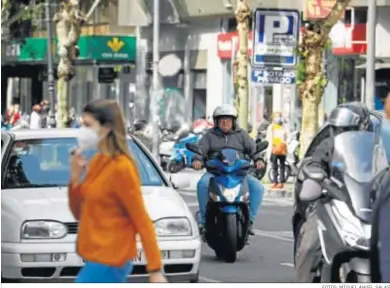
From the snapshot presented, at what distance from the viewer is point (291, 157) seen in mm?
32531

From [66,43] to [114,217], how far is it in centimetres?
3157

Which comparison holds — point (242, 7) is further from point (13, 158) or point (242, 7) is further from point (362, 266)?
point (362, 266)

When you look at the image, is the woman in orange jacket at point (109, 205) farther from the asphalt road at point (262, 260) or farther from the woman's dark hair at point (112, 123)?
the asphalt road at point (262, 260)

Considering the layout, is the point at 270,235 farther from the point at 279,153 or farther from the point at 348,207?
the point at 279,153

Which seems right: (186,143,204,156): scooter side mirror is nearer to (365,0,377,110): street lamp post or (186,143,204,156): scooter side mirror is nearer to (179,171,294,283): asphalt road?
(179,171,294,283): asphalt road

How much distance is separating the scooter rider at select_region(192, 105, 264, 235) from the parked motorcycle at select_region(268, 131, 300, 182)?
44.3ft

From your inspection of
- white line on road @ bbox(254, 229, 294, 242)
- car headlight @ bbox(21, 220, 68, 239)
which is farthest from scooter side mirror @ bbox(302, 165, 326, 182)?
white line on road @ bbox(254, 229, 294, 242)

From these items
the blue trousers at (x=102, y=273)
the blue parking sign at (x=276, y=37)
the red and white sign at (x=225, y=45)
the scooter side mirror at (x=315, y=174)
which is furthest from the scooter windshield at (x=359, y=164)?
the red and white sign at (x=225, y=45)

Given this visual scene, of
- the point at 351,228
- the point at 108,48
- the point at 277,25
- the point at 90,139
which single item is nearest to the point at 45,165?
the point at 351,228

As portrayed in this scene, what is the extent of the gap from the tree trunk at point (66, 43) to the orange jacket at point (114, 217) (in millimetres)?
30604

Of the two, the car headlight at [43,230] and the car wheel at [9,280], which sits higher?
the car headlight at [43,230]

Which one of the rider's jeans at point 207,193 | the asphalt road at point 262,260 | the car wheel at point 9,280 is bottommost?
the asphalt road at point 262,260

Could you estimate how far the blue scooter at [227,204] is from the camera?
1483 cm

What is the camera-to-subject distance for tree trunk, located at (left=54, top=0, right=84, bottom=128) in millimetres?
38469
